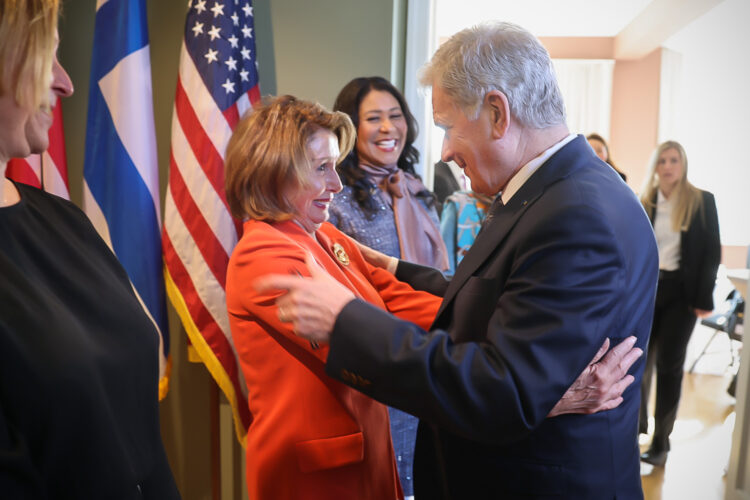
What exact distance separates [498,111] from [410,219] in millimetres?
1379

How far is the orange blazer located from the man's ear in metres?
0.51

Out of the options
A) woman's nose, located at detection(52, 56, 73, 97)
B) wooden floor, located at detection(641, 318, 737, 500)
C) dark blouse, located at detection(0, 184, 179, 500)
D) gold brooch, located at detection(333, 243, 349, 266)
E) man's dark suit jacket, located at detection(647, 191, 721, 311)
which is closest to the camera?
dark blouse, located at detection(0, 184, 179, 500)

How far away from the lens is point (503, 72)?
1188 mm

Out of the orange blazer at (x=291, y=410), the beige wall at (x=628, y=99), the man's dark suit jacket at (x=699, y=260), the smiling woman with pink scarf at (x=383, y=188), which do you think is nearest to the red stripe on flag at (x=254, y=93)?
the smiling woman with pink scarf at (x=383, y=188)

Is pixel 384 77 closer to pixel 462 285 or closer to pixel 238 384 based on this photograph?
pixel 238 384

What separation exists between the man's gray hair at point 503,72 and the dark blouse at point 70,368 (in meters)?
0.76

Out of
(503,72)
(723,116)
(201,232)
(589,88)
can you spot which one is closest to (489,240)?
(503,72)

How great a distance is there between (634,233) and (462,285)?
1.10 feet

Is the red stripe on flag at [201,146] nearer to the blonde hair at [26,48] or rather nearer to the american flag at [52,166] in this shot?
the american flag at [52,166]

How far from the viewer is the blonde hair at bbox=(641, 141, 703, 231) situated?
3.95 metres

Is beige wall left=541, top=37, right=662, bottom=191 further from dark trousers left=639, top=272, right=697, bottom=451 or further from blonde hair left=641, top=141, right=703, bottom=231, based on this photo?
dark trousers left=639, top=272, right=697, bottom=451

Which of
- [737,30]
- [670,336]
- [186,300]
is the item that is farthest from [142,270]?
[737,30]

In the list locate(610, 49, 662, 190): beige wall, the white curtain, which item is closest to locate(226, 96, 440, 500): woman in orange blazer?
the white curtain

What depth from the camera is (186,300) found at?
2.39 meters
